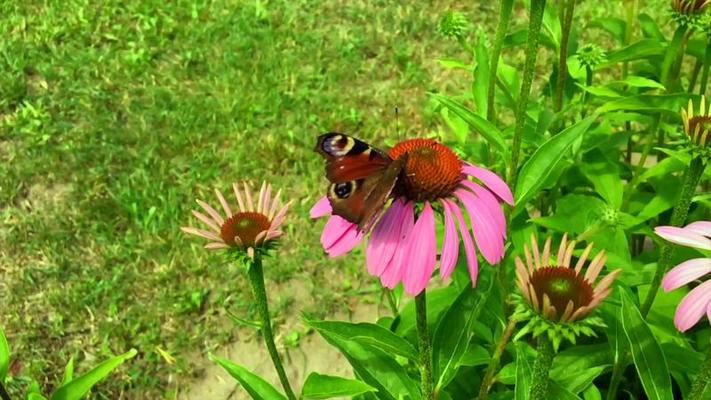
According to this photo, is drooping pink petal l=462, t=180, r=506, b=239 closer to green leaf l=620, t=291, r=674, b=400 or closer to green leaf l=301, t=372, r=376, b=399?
green leaf l=620, t=291, r=674, b=400

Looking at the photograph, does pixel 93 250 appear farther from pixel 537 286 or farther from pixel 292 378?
pixel 537 286

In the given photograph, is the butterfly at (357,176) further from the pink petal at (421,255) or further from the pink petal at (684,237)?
the pink petal at (684,237)

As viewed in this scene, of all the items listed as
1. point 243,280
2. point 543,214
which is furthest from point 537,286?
point 243,280

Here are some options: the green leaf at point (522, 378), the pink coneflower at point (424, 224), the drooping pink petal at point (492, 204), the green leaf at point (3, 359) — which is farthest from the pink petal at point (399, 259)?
the green leaf at point (3, 359)

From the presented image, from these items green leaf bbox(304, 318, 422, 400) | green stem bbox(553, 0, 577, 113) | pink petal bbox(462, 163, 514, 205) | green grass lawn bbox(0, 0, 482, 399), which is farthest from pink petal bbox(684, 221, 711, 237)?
green grass lawn bbox(0, 0, 482, 399)

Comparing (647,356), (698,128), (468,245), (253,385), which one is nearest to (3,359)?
(253,385)
